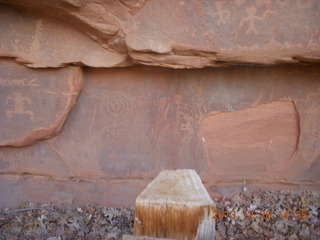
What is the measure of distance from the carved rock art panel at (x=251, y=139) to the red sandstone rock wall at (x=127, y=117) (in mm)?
11

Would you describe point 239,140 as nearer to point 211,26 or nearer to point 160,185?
point 211,26

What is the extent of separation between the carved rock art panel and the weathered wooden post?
2140mm

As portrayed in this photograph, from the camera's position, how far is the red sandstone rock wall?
2637 millimetres

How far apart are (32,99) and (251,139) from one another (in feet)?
7.52

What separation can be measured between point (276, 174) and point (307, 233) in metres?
0.81

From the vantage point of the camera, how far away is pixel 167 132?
3168 mm

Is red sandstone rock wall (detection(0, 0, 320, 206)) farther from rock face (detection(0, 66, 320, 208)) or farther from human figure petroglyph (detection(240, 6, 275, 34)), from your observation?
human figure petroglyph (detection(240, 6, 275, 34))

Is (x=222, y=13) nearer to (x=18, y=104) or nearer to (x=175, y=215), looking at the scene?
(x=175, y=215)

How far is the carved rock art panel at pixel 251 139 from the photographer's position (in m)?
3.06

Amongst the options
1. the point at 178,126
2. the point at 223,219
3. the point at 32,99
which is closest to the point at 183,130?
the point at 178,126

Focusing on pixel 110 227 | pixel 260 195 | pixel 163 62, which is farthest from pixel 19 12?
pixel 260 195

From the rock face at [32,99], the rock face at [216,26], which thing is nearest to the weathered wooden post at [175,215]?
the rock face at [216,26]
